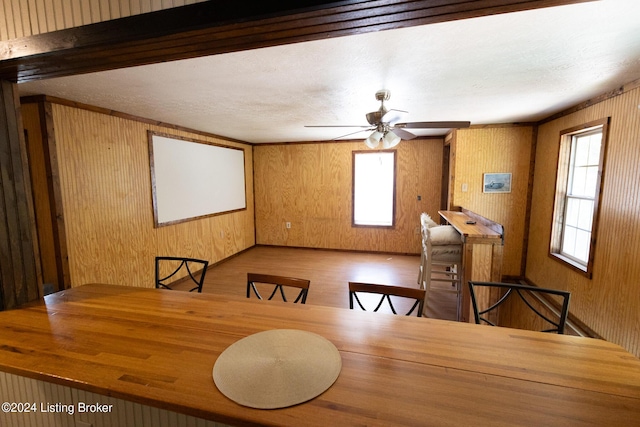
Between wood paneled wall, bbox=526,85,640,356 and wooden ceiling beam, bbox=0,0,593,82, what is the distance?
7.95 feet

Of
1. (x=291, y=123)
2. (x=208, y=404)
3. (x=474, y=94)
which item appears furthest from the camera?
(x=291, y=123)

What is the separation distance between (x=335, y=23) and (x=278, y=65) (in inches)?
46.3

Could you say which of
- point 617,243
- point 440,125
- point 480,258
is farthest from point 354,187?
point 617,243

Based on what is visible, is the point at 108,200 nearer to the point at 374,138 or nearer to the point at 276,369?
the point at 374,138

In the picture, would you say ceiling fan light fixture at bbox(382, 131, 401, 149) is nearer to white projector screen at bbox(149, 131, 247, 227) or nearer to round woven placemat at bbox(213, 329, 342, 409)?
round woven placemat at bbox(213, 329, 342, 409)

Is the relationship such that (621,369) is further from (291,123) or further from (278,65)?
(291,123)

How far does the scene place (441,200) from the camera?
5262mm

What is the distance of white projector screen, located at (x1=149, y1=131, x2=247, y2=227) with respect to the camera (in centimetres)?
378

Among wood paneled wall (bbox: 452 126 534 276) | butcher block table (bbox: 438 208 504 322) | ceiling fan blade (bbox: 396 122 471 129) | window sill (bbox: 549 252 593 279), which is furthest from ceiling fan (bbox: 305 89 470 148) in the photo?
window sill (bbox: 549 252 593 279)

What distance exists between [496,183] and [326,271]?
3019mm

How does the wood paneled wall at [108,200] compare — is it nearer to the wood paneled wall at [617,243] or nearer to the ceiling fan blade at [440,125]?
the ceiling fan blade at [440,125]

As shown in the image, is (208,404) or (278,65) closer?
(208,404)

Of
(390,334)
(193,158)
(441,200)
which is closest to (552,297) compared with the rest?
(441,200)

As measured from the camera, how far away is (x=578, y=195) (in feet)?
10.4
